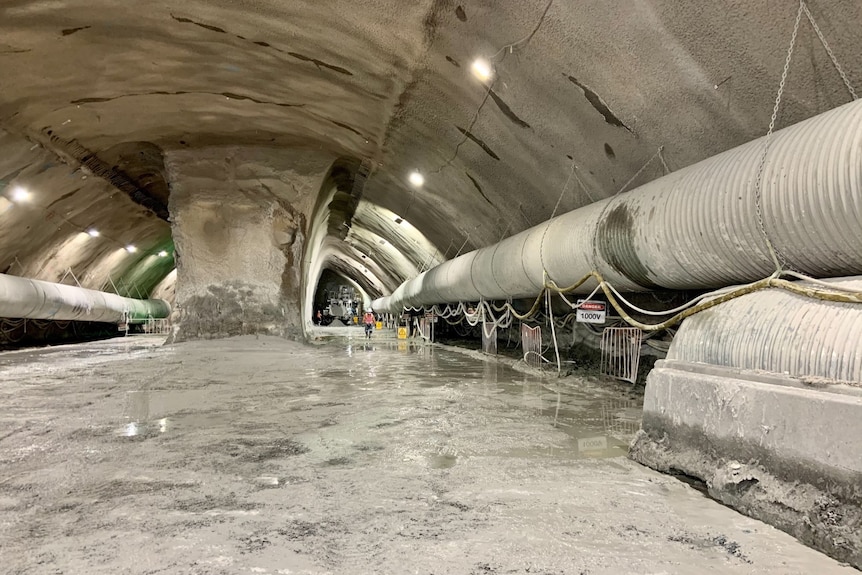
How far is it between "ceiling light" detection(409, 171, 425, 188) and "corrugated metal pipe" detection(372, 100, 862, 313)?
3819 mm

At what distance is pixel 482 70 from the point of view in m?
5.18

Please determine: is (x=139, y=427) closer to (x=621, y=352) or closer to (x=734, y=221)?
(x=734, y=221)

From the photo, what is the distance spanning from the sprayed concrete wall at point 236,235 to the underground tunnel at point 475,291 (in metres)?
0.06

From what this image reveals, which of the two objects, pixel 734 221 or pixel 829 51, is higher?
pixel 829 51

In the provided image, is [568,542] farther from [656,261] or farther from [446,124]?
→ [446,124]

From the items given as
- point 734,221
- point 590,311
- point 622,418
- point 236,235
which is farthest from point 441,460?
point 236,235

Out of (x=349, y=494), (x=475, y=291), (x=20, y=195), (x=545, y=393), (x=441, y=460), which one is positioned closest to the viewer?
(x=349, y=494)

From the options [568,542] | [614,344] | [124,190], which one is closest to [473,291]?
[614,344]

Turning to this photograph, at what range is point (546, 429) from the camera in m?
3.38

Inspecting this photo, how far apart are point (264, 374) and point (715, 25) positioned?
17.4 feet

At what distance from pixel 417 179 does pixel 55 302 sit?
339 inches

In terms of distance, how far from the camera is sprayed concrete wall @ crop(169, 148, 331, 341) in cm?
976

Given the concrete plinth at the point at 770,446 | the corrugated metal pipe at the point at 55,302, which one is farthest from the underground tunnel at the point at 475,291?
the corrugated metal pipe at the point at 55,302

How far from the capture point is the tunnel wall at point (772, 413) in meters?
1.76
